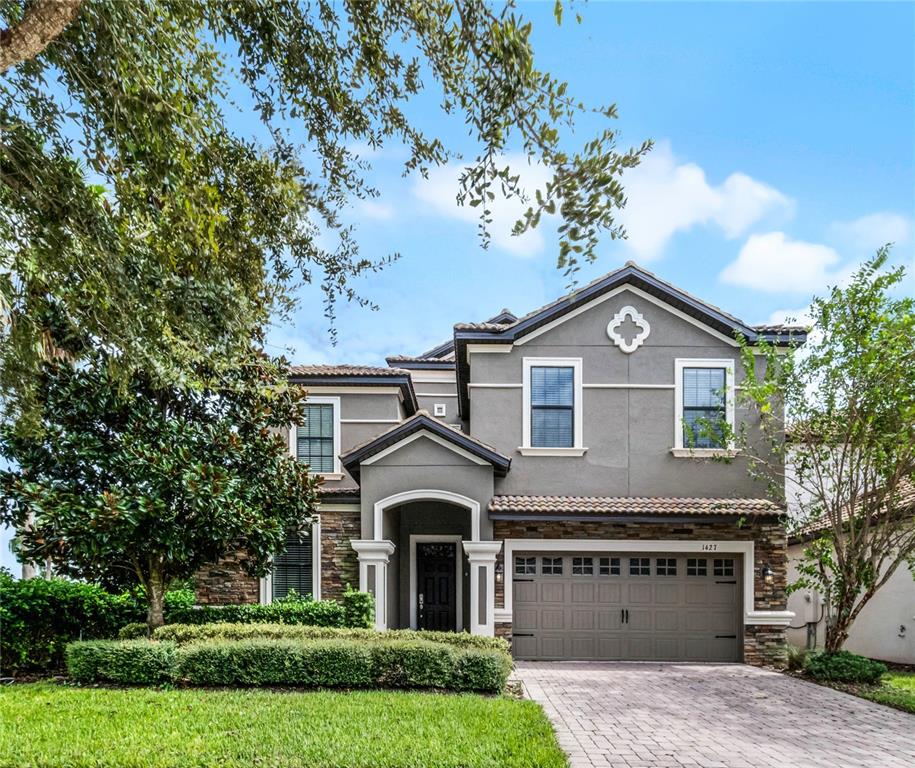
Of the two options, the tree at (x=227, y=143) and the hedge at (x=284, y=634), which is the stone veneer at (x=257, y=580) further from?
the tree at (x=227, y=143)

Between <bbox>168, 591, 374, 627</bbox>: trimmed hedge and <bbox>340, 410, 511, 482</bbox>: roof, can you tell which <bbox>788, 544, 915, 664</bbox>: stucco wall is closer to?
<bbox>340, 410, 511, 482</bbox>: roof

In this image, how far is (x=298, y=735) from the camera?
7.76 meters

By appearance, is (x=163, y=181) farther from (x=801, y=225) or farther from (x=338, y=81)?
(x=801, y=225)

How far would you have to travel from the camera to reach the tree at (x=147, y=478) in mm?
10922

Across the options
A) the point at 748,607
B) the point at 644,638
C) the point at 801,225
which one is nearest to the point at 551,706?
the point at 644,638

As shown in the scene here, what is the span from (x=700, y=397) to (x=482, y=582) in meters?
5.72

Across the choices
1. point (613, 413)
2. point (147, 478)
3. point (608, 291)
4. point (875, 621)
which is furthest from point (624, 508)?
point (147, 478)

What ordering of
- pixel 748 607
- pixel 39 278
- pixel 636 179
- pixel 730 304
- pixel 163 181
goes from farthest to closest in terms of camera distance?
pixel 730 304 → pixel 748 607 → pixel 39 278 → pixel 163 181 → pixel 636 179

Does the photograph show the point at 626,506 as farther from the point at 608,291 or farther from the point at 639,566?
the point at 608,291

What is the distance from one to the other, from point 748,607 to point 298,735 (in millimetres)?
9847

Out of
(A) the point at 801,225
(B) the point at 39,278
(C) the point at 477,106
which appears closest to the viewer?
(C) the point at 477,106

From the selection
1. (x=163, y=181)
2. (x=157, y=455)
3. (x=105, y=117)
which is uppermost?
(x=105, y=117)

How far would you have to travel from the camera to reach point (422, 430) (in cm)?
1462

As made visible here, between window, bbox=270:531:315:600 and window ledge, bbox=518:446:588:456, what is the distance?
480 cm
